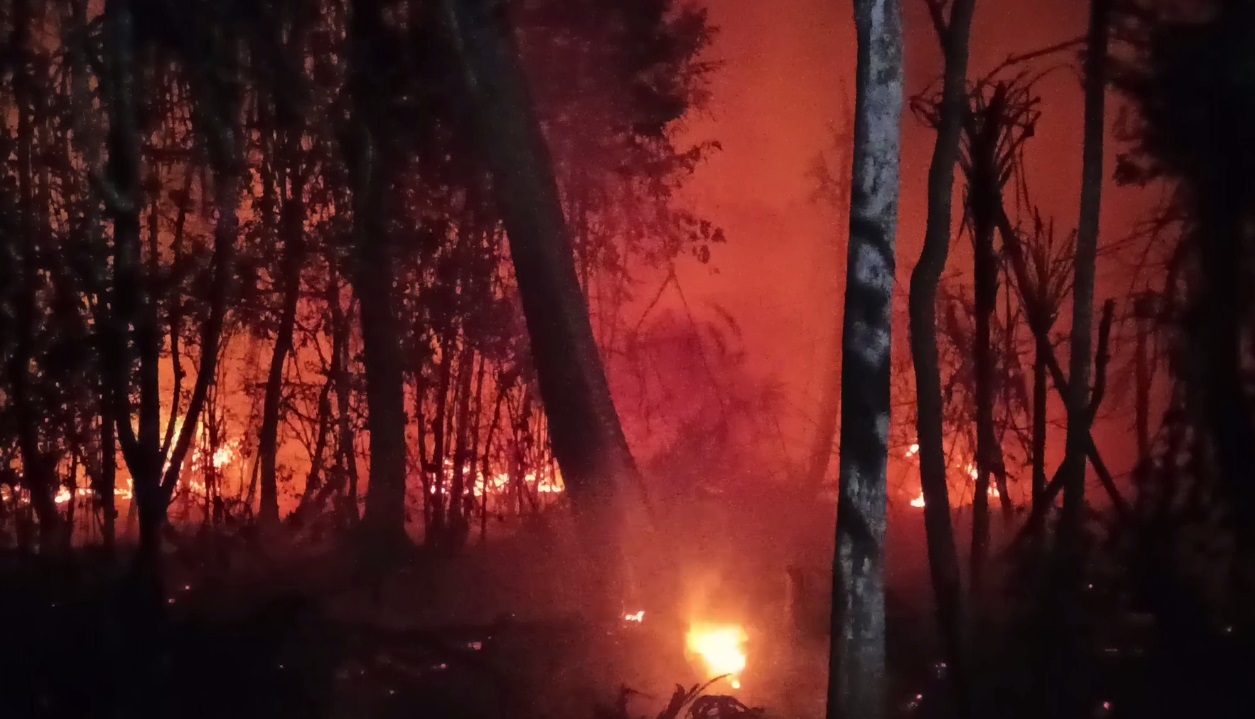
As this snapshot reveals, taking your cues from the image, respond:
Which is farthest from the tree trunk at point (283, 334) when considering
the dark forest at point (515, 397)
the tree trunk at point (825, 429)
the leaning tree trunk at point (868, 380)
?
the tree trunk at point (825, 429)

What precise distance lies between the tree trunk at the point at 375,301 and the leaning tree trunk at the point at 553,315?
174 centimetres

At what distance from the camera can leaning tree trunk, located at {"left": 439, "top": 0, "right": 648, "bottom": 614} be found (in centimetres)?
959

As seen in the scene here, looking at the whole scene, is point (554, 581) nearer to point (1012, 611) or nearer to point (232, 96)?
point (1012, 611)

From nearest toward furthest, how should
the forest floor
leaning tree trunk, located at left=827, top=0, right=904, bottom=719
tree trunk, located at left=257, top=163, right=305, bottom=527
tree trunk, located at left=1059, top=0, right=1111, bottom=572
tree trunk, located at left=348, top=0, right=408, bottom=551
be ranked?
leaning tree trunk, located at left=827, top=0, right=904, bottom=719 → the forest floor → tree trunk, located at left=1059, top=0, right=1111, bottom=572 → tree trunk, located at left=348, top=0, right=408, bottom=551 → tree trunk, located at left=257, top=163, right=305, bottom=527

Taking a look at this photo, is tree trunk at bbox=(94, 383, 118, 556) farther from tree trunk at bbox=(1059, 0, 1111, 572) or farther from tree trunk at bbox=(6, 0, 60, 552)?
tree trunk at bbox=(1059, 0, 1111, 572)

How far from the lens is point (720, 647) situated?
897 centimetres

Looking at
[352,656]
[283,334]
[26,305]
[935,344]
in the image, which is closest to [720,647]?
[352,656]

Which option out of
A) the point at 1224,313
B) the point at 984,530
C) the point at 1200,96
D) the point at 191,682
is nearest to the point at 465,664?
the point at 191,682

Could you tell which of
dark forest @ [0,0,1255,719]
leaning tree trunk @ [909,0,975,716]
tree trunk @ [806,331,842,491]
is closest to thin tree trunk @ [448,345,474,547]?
dark forest @ [0,0,1255,719]

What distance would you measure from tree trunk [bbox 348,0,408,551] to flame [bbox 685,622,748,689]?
4178 mm

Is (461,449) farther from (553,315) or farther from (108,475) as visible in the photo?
(108,475)

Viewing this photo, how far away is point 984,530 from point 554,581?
442 centimetres

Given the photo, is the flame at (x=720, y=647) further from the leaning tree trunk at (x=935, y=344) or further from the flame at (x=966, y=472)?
the flame at (x=966, y=472)

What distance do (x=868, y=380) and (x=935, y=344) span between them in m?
1.20
